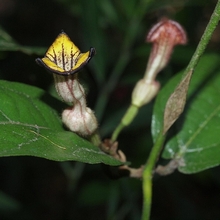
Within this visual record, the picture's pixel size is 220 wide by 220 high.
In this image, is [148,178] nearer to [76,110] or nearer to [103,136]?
[76,110]

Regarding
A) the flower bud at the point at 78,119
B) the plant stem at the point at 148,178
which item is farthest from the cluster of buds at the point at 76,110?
the plant stem at the point at 148,178

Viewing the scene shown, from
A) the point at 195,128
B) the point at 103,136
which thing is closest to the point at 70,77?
the point at 195,128

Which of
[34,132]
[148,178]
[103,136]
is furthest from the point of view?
[103,136]

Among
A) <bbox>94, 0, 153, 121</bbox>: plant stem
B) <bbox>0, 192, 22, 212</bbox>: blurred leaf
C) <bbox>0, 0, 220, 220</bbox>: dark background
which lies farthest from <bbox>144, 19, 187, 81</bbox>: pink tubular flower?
<bbox>0, 192, 22, 212</bbox>: blurred leaf

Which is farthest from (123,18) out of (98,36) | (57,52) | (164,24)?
(57,52)

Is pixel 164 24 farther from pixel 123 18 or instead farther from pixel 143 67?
pixel 143 67

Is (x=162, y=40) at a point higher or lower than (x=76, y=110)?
higher

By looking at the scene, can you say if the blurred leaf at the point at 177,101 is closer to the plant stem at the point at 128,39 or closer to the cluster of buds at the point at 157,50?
the cluster of buds at the point at 157,50
